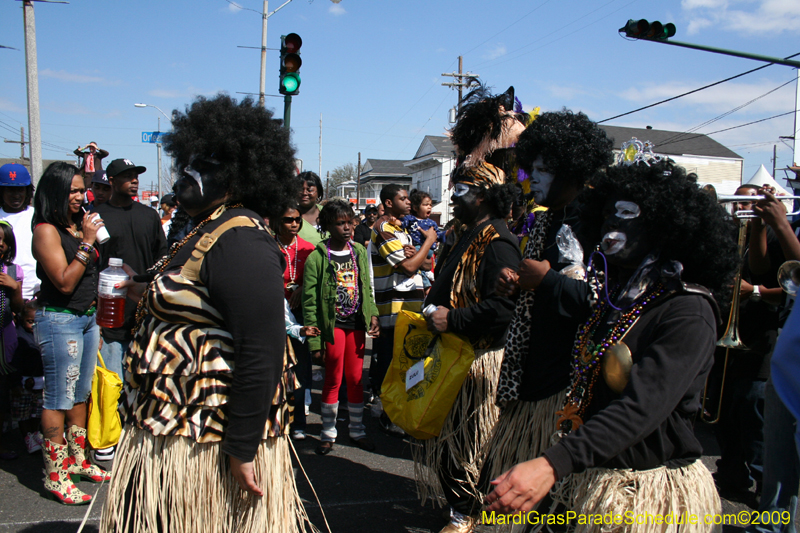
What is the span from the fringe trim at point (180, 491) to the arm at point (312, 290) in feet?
8.60

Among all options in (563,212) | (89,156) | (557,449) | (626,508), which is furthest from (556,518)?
(89,156)

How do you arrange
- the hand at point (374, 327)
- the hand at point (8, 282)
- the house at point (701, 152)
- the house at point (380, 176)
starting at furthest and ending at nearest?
the house at point (380, 176), the house at point (701, 152), the hand at point (374, 327), the hand at point (8, 282)

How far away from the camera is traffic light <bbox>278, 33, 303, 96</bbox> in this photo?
260 inches

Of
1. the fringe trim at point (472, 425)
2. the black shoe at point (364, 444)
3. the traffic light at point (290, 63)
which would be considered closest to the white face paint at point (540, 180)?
the fringe trim at point (472, 425)

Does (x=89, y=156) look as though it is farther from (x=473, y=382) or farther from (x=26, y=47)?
(x=473, y=382)

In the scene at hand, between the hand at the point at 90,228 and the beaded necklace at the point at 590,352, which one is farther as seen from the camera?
the hand at the point at 90,228

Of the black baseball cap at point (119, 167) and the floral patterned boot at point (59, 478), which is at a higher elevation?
the black baseball cap at point (119, 167)

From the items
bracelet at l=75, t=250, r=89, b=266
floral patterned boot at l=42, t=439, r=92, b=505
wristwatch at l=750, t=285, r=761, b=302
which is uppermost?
bracelet at l=75, t=250, r=89, b=266

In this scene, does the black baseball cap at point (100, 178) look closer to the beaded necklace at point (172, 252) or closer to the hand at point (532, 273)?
the beaded necklace at point (172, 252)

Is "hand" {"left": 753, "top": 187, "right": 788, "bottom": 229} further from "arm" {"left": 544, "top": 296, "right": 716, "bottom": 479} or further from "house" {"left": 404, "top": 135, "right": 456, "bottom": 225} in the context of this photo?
"house" {"left": 404, "top": 135, "right": 456, "bottom": 225}

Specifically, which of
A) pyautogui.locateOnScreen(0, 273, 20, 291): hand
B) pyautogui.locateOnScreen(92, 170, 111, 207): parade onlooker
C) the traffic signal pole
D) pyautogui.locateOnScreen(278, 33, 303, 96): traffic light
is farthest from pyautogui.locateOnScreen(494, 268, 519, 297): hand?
the traffic signal pole

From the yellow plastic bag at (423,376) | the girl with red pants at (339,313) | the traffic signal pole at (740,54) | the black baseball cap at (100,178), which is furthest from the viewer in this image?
the traffic signal pole at (740,54)

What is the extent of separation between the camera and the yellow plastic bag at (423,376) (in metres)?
3.00

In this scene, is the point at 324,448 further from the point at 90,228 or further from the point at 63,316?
the point at 90,228
